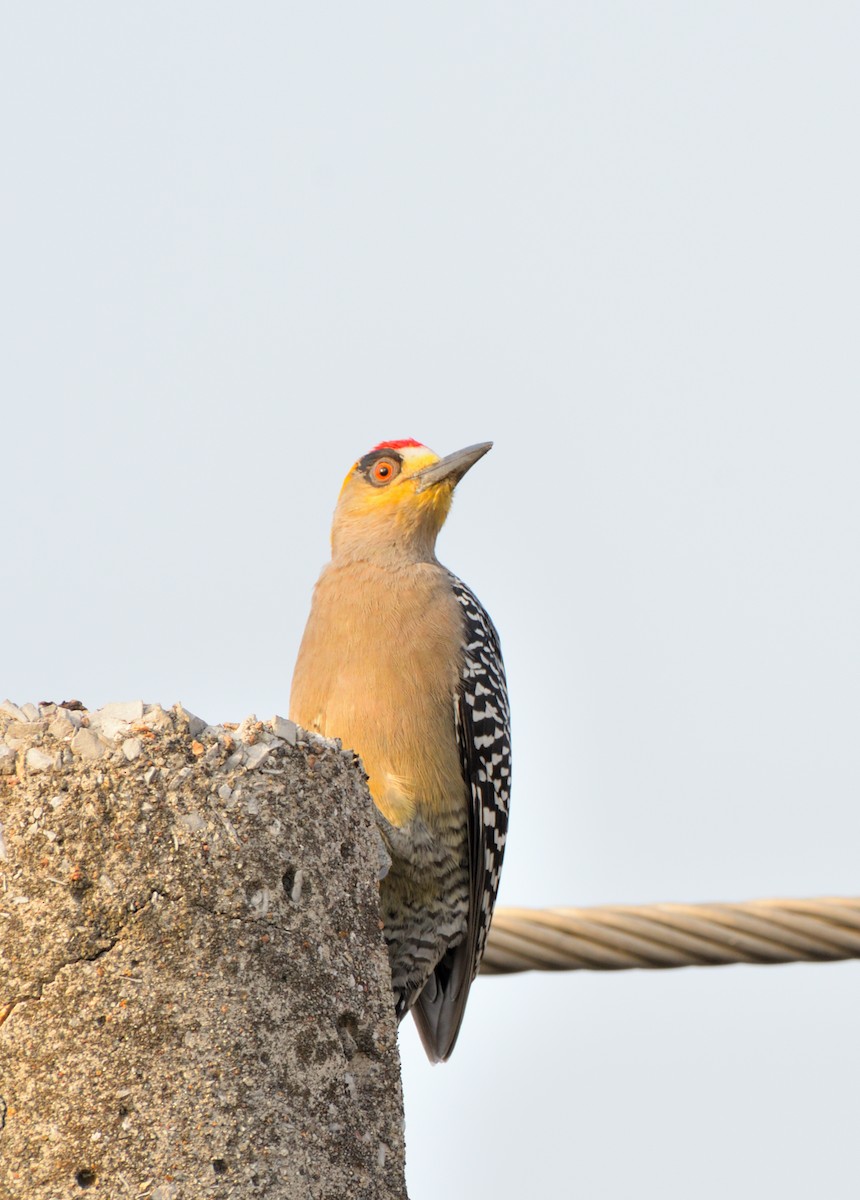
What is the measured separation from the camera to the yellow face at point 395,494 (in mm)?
8227

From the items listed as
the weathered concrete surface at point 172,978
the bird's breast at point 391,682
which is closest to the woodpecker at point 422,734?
the bird's breast at point 391,682

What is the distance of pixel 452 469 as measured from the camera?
8.36 meters

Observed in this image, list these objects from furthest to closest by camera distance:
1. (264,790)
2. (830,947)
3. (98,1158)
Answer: (830,947), (264,790), (98,1158)

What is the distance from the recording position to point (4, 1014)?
140 inches

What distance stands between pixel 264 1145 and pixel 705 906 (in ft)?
12.9

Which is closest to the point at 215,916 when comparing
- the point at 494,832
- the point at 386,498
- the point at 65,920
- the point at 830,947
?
the point at 65,920

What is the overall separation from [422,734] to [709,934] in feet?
4.97

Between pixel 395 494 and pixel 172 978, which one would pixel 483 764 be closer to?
pixel 395 494

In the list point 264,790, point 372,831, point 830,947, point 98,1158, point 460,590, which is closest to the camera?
point 98,1158

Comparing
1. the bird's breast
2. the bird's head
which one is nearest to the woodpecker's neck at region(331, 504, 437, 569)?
the bird's head

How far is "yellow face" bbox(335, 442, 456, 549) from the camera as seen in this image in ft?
27.0

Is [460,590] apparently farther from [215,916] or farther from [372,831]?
[215,916]

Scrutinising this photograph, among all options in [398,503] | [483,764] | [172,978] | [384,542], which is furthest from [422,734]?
[172,978]

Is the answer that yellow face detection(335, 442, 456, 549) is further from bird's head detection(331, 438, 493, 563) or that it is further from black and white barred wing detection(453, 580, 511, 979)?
black and white barred wing detection(453, 580, 511, 979)
